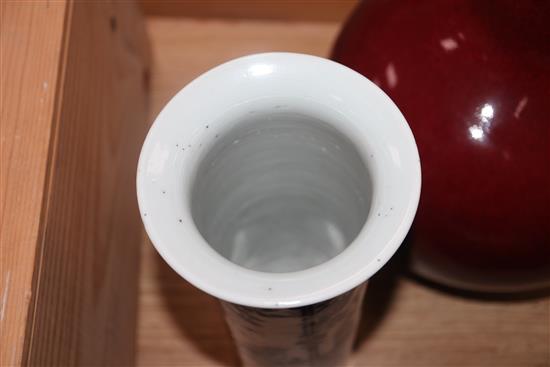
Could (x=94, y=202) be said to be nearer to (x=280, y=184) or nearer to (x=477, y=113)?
(x=280, y=184)

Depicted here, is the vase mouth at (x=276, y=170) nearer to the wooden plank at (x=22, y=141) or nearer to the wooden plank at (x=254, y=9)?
the wooden plank at (x=22, y=141)

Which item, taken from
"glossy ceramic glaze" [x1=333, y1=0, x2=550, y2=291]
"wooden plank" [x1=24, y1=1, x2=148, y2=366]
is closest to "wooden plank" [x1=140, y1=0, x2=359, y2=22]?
"wooden plank" [x1=24, y1=1, x2=148, y2=366]

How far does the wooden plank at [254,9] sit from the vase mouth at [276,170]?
25 cm

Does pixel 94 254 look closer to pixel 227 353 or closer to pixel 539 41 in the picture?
pixel 227 353

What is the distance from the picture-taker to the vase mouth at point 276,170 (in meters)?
0.29

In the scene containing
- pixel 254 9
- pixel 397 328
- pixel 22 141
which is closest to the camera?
pixel 22 141

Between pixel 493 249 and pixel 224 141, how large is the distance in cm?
17

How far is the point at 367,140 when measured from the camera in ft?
1.06

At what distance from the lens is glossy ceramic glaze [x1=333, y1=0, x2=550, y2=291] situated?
37 centimetres

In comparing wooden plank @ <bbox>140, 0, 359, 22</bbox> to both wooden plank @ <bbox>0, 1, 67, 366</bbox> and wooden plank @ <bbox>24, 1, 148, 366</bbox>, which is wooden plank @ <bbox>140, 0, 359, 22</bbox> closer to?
wooden plank @ <bbox>24, 1, 148, 366</bbox>

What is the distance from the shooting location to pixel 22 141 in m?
0.37

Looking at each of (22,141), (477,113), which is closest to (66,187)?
(22,141)

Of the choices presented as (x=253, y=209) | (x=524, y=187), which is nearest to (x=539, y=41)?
(x=524, y=187)

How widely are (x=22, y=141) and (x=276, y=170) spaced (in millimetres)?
135
